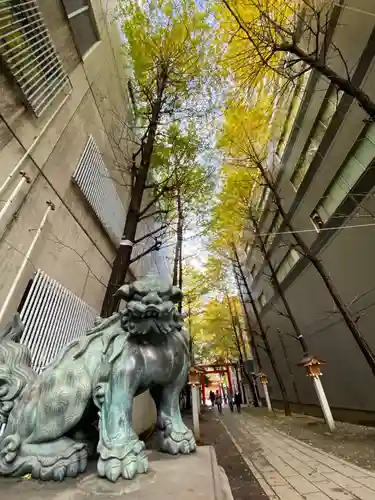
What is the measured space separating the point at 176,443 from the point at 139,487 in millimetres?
410

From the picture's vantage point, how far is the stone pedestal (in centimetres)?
95

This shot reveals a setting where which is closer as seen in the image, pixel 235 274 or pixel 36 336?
pixel 36 336

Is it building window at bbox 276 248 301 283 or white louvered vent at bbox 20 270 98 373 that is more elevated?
building window at bbox 276 248 301 283

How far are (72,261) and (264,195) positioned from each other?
1124cm

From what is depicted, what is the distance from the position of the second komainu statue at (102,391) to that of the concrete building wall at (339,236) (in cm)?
510

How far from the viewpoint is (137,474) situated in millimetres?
1110

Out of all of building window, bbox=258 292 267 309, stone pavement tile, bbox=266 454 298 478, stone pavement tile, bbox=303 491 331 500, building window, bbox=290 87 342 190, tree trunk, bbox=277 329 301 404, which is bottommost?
stone pavement tile, bbox=303 491 331 500

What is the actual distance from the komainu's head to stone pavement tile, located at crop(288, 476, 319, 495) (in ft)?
10.8

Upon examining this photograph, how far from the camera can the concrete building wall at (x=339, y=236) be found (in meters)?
6.26

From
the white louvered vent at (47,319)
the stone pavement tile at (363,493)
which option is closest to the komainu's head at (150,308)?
the white louvered vent at (47,319)

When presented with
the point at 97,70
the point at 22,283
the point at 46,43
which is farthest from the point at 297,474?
the point at 97,70

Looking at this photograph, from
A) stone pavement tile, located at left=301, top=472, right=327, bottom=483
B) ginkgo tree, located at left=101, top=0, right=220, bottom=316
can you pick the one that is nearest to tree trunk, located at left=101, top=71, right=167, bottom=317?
ginkgo tree, located at left=101, top=0, right=220, bottom=316

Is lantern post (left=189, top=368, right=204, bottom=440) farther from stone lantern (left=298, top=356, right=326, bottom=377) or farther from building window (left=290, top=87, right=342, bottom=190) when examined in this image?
building window (left=290, top=87, right=342, bottom=190)

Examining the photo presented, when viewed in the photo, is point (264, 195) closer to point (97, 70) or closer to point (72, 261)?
point (97, 70)
